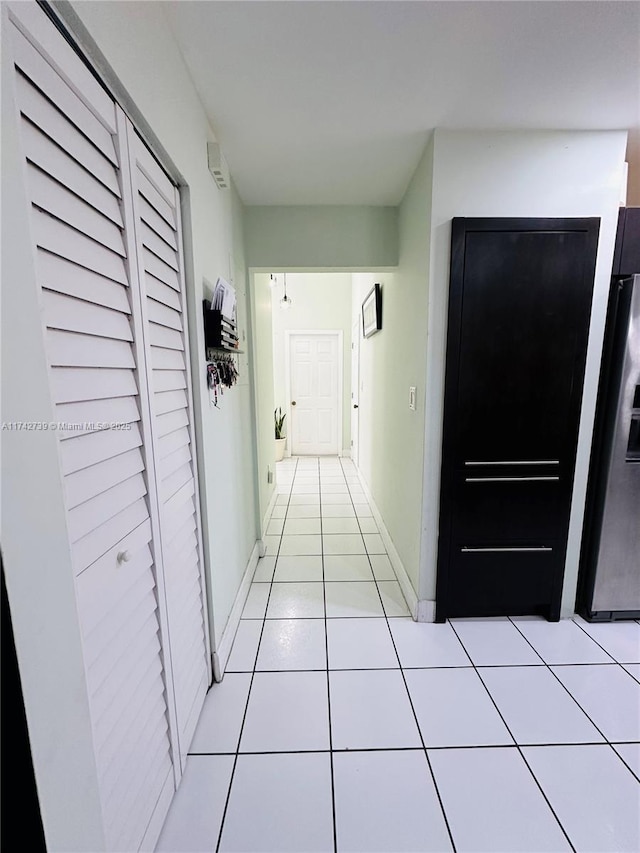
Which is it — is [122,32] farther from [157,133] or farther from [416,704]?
[416,704]

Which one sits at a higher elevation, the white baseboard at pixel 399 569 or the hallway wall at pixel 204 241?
the hallway wall at pixel 204 241

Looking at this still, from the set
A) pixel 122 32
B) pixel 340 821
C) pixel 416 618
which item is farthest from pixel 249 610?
pixel 122 32

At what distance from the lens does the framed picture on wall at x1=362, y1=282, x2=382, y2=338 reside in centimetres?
299

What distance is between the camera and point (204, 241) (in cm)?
146

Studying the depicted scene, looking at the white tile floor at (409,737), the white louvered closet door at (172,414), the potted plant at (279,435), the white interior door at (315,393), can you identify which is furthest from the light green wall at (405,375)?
the white interior door at (315,393)

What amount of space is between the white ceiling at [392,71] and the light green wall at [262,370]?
94 centimetres

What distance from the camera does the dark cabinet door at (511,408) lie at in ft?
5.39

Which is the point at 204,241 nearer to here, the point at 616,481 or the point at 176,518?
the point at 176,518

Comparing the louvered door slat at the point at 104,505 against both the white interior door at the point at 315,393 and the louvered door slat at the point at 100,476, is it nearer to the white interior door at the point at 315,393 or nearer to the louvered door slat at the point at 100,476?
the louvered door slat at the point at 100,476

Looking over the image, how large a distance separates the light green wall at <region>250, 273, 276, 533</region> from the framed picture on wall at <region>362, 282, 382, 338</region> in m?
0.94

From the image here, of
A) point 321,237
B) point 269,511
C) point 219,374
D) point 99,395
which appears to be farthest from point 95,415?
point 269,511

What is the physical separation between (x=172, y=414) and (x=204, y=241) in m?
0.78

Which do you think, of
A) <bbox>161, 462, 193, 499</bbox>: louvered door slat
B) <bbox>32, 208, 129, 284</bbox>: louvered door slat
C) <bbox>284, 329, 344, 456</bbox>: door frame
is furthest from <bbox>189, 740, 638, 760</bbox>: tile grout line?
<bbox>284, 329, 344, 456</bbox>: door frame

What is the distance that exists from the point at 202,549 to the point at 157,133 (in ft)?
4.70
